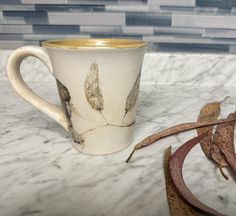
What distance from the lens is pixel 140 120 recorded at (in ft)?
1.24

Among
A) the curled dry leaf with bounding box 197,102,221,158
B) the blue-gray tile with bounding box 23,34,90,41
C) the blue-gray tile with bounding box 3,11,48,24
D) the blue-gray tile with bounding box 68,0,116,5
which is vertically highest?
the blue-gray tile with bounding box 68,0,116,5

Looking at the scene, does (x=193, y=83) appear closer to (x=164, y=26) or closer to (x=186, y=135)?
(x=164, y=26)

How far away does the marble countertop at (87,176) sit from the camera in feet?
0.71

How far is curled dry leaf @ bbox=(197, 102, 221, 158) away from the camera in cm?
29

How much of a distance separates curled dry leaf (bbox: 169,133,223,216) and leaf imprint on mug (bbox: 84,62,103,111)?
0.28ft

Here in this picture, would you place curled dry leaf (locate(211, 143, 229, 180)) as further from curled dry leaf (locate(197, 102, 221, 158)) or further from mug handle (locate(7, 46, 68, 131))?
mug handle (locate(7, 46, 68, 131))

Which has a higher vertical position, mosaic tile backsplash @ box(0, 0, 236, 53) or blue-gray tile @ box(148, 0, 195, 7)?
blue-gray tile @ box(148, 0, 195, 7)

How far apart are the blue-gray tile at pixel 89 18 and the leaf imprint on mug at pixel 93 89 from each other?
0.32m

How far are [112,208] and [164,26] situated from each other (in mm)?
410

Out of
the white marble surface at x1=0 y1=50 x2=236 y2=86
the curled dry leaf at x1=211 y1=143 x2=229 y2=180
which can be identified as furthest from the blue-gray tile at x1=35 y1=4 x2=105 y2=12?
the curled dry leaf at x1=211 y1=143 x2=229 y2=180

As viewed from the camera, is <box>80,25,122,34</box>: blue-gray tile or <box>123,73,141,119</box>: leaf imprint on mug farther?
<box>80,25,122,34</box>: blue-gray tile

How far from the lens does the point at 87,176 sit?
256 millimetres

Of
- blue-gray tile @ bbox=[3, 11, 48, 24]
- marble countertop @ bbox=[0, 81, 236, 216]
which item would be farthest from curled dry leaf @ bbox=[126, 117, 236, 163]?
blue-gray tile @ bbox=[3, 11, 48, 24]

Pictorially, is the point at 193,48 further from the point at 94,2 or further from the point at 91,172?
the point at 91,172
